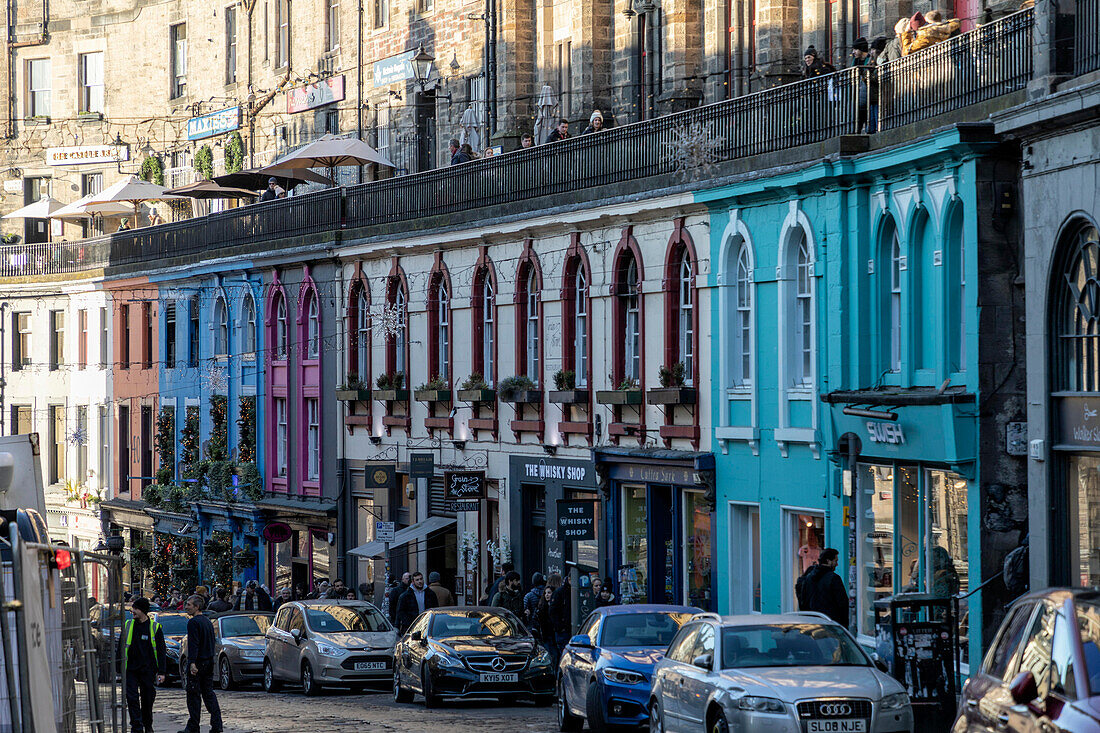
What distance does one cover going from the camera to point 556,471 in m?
34.7

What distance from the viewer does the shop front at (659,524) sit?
3033 centimetres

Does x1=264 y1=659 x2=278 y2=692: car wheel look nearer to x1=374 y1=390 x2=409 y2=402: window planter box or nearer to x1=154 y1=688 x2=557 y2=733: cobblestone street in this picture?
x1=154 y1=688 x2=557 y2=733: cobblestone street

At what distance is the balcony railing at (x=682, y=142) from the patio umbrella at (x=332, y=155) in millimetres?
789

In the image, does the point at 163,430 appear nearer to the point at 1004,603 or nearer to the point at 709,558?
the point at 709,558

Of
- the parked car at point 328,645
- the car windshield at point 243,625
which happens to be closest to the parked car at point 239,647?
the car windshield at point 243,625

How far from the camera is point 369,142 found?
5000cm

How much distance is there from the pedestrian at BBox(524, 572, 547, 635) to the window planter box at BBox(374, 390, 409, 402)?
8957 mm

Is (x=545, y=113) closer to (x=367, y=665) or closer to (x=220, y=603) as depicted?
(x=220, y=603)

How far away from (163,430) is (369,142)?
9770mm

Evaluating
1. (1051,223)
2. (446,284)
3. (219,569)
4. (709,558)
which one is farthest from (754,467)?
(219,569)

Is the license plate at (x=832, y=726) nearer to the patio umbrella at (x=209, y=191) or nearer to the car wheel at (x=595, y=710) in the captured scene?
the car wheel at (x=595, y=710)

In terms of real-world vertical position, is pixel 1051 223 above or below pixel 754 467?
above

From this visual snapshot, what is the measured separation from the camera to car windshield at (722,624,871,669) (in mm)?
17438

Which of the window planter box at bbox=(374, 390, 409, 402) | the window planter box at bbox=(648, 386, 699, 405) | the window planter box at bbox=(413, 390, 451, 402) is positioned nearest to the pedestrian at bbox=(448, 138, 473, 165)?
the window planter box at bbox=(413, 390, 451, 402)
